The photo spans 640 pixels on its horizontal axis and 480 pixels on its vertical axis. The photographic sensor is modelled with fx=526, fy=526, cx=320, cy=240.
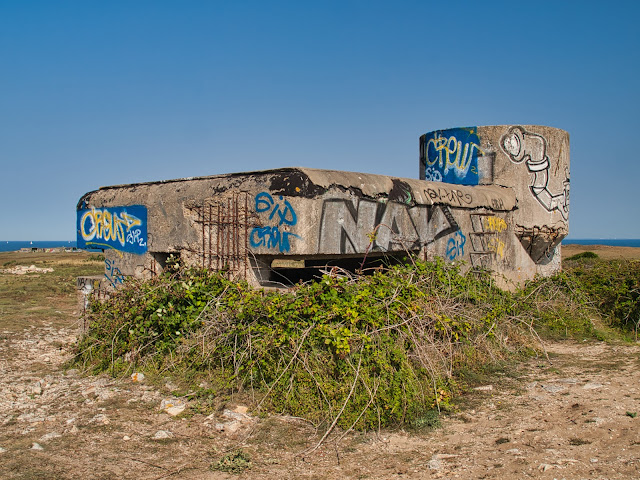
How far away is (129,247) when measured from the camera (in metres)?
7.53

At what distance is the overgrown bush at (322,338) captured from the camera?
4.43 m

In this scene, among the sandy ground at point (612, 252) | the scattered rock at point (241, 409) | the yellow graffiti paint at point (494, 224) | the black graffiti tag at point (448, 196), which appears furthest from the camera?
the sandy ground at point (612, 252)

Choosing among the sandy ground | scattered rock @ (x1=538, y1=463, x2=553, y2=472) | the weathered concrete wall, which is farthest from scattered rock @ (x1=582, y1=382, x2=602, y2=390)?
the sandy ground

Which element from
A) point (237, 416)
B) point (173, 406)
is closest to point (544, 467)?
point (237, 416)

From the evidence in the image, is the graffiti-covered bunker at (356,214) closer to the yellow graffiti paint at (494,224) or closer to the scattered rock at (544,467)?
the yellow graffiti paint at (494,224)

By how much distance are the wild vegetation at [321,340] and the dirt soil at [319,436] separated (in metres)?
0.24

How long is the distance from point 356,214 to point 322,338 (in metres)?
2.13

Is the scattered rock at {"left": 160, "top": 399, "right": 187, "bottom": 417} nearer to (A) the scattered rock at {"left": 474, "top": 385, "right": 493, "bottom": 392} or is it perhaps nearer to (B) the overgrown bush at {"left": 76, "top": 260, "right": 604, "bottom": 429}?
(B) the overgrown bush at {"left": 76, "top": 260, "right": 604, "bottom": 429}

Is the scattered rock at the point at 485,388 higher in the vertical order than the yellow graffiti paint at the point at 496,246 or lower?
lower

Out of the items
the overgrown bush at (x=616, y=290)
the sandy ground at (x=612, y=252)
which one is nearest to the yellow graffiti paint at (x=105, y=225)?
the overgrown bush at (x=616, y=290)

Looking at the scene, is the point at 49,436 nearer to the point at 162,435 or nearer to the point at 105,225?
the point at 162,435

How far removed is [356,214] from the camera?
6324mm

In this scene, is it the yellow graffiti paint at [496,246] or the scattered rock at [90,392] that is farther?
the yellow graffiti paint at [496,246]

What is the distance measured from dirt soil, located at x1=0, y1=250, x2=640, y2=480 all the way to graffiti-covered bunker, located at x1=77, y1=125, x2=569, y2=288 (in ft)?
6.32
